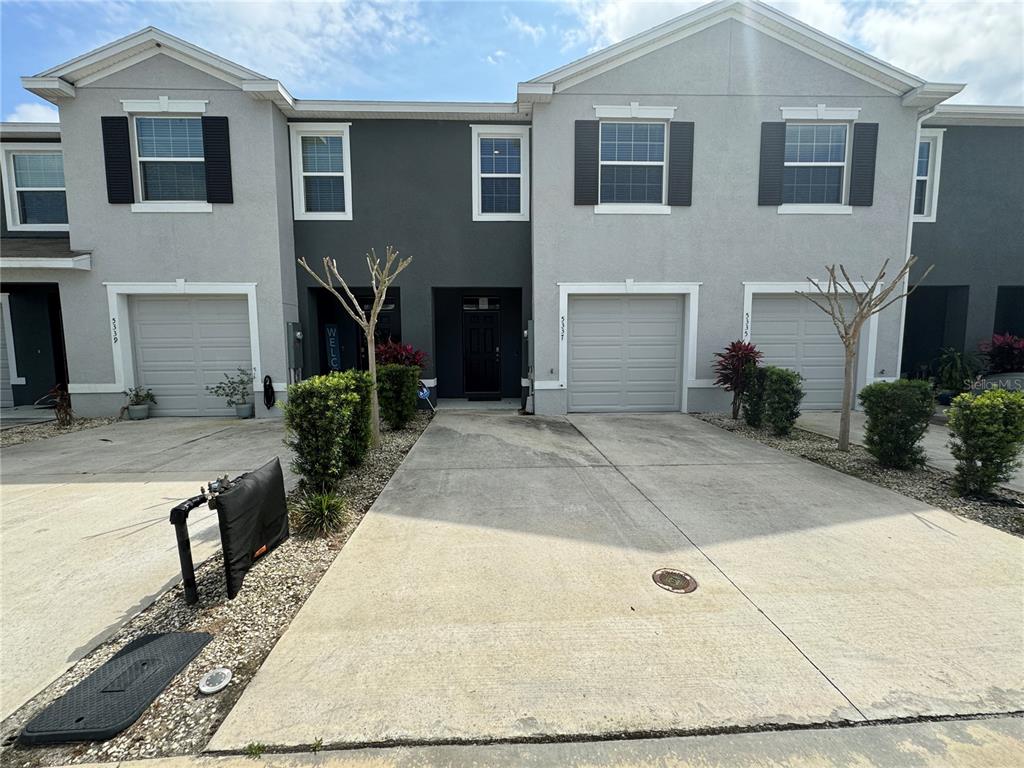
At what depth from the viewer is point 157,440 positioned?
754 cm

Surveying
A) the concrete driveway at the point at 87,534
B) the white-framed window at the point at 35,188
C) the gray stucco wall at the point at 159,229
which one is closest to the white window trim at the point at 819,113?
the gray stucco wall at the point at 159,229

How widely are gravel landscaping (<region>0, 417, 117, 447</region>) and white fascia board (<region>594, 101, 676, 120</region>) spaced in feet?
35.7

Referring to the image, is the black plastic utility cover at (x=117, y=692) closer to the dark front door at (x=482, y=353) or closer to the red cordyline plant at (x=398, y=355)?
the red cordyline plant at (x=398, y=355)

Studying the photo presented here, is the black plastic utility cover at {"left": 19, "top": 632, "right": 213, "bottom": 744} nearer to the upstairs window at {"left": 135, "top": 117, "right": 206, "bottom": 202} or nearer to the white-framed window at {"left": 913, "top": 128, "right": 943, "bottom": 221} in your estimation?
the upstairs window at {"left": 135, "top": 117, "right": 206, "bottom": 202}

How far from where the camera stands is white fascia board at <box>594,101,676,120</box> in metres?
8.85

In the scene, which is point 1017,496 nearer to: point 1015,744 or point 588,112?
point 1015,744

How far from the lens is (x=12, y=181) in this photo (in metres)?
10.0

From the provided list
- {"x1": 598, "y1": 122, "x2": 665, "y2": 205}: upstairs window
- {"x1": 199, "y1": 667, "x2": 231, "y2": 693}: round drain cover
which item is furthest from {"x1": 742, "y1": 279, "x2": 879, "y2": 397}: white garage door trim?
{"x1": 199, "y1": 667, "x2": 231, "y2": 693}: round drain cover

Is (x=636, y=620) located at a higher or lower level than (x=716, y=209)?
lower

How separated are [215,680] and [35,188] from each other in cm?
1291

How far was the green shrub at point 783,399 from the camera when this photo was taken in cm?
718

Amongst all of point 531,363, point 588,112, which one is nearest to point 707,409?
point 531,363

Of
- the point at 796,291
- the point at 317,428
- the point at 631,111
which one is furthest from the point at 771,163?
the point at 317,428

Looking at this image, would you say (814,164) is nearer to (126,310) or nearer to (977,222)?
(977,222)
